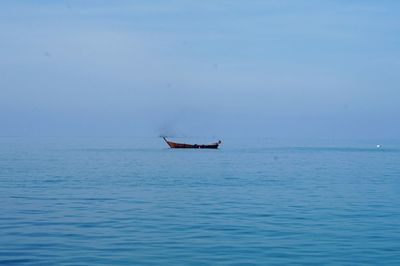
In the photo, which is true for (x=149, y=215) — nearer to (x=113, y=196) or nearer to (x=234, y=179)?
(x=113, y=196)

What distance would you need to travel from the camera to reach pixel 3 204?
1486 inches

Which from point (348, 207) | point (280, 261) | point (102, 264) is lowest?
point (102, 264)

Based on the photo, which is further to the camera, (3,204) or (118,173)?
(118,173)

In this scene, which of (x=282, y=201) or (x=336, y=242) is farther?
(x=282, y=201)

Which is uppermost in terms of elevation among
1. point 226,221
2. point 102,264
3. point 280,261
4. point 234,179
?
point 234,179

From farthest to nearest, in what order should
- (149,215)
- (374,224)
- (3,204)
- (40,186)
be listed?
1. (40,186)
2. (3,204)
3. (149,215)
4. (374,224)

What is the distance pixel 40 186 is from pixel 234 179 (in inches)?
742

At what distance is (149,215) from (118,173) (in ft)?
113

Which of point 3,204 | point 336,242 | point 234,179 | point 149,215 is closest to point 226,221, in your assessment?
point 149,215

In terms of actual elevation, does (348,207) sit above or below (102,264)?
above

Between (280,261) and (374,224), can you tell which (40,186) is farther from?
(280,261)

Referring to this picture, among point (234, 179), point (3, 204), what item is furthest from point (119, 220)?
point (234, 179)

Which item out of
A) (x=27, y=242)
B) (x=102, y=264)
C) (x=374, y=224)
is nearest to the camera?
(x=102, y=264)

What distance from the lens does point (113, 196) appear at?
1730 inches
